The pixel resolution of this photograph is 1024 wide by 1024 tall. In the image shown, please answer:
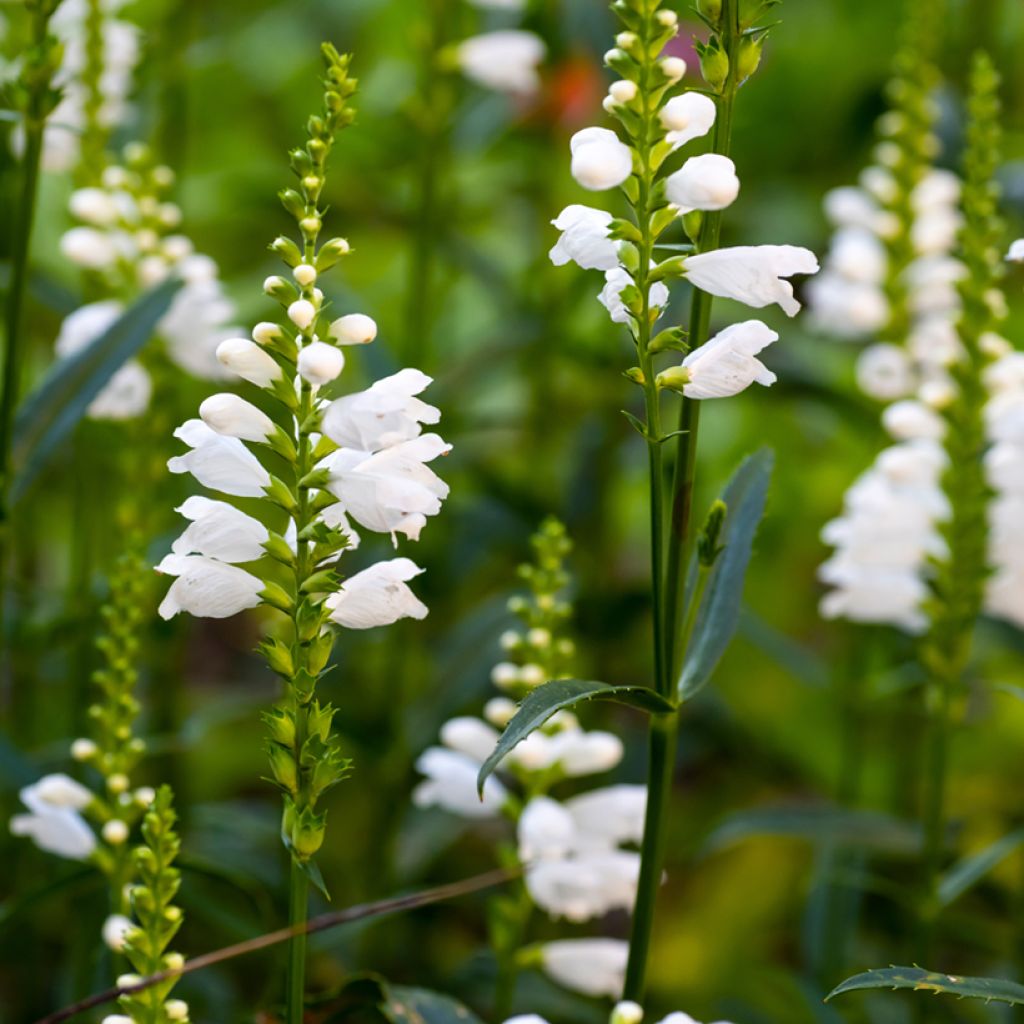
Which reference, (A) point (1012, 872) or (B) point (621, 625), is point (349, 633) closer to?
(B) point (621, 625)

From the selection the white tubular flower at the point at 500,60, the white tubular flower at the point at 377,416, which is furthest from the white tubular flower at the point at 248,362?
the white tubular flower at the point at 500,60

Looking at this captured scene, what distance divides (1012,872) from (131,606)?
101 inches

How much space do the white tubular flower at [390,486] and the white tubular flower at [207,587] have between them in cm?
16

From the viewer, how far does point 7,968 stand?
3.11 metres

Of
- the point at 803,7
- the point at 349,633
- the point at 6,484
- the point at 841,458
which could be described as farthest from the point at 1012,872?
the point at 803,7

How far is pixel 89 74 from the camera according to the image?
2.40m

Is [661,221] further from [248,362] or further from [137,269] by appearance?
[137,269]

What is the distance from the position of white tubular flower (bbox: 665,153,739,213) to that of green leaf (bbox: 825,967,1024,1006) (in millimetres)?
745

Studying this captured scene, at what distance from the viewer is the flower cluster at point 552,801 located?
1.75 m

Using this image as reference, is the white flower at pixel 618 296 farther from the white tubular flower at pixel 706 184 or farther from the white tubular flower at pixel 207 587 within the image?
the white tubular flower at pixel 207 587

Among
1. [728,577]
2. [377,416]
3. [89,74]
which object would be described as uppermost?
[89,74]

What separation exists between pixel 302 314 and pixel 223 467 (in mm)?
213

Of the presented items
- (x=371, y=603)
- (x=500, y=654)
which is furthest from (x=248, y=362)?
(x=500, y=654)

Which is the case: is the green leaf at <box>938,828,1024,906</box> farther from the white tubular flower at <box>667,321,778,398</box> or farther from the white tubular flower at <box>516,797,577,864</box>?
the white tubular flower at <box>667,321,778,398</box>
